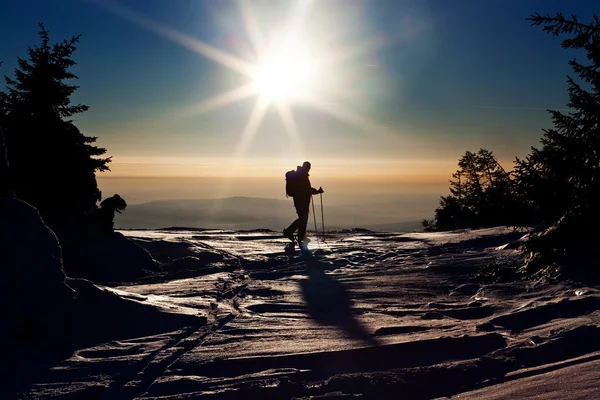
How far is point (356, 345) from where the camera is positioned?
15.5 feet

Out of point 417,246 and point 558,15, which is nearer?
point 558,15

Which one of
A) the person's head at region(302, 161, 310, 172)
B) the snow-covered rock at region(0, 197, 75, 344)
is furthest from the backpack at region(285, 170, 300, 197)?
the snow-covered rock at region(0, 197, 75, 344)

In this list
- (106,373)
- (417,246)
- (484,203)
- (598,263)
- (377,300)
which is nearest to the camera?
(106,373)

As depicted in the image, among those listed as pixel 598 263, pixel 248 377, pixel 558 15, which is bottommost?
pixel 248 377

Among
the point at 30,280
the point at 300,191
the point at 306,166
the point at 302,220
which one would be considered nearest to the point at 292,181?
the point at 300,191

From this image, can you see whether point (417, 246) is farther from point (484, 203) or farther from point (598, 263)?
point (484, 203)

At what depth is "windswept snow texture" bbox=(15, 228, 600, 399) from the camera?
3.77 metres

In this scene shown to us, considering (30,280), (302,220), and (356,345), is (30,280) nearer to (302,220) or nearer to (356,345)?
(356,345)

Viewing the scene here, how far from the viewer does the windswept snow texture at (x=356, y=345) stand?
12.4 ft

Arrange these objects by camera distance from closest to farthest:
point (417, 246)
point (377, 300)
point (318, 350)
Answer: point (318, 350) → point (377, 300) → point (417, 246)

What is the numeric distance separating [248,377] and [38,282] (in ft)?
8.88

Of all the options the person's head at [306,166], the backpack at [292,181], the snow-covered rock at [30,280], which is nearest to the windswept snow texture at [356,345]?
the snow-covered rock at [30,280]

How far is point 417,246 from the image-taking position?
1316cm

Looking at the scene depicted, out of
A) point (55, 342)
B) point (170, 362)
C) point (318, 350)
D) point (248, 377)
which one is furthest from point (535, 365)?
point (55, 342)
